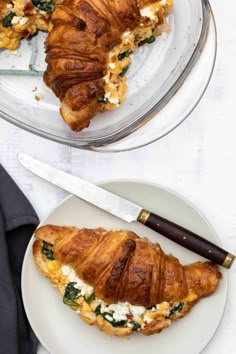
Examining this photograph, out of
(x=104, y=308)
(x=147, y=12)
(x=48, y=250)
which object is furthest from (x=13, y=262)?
(x=147, y=12)

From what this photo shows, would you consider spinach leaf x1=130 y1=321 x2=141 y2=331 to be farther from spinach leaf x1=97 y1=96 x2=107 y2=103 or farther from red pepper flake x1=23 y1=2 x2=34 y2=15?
red pepper flake x1=23 y1=2 x2=34 y2=15

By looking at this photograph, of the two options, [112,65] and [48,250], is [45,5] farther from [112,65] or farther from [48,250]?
[48,250]

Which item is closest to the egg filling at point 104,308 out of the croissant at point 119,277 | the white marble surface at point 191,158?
the croissant at point 119,277

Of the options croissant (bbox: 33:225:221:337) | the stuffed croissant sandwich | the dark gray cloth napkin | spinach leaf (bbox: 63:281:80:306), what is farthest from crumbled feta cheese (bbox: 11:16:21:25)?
spinach leaf (bbox: 63:281:80:306)

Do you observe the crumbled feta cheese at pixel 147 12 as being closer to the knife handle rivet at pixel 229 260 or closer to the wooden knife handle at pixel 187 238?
the wooden knife handle at pixel 187 238

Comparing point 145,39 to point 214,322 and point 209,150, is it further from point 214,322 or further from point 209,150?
point 214,322

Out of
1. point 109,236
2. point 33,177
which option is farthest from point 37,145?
point 109,236
